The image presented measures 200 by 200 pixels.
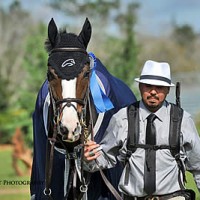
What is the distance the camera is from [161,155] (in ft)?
15.9

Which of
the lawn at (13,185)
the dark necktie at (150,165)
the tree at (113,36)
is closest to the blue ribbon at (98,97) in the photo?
the dark necktie at (150,165)

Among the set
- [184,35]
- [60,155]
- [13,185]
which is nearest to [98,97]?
[60,155]

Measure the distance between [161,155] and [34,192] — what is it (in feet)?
4.93

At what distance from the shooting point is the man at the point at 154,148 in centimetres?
484

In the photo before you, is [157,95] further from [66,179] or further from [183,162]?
[66,179]

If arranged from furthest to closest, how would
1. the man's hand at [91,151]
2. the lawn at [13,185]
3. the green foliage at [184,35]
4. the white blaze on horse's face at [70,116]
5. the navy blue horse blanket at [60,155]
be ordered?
the green foliage at [184,35] < the lawn at [13,185] < the navy blue horse blanket at [60,155] < the man's hand at [91,151] < the white blaze on horse's face at [70,116]

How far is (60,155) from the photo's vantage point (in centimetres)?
525

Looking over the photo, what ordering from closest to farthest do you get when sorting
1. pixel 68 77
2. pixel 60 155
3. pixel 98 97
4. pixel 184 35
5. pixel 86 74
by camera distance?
pixel 68 77
pixel 86 74
pixel 60 155
pixel 98 97
pixel 184 35

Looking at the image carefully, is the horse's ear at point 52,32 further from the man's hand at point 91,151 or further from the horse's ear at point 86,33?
the man's hand at point 91,151

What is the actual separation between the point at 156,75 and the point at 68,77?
2.05ft

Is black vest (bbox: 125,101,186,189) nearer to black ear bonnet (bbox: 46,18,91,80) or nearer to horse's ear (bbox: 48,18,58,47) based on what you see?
black ear bonnet (bbox: 46,18,91,80)

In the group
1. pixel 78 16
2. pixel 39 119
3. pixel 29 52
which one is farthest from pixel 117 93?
pixel 78 16

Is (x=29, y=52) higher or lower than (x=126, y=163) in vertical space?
higher

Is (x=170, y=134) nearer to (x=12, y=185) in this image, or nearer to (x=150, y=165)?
(x=150, y=165)
